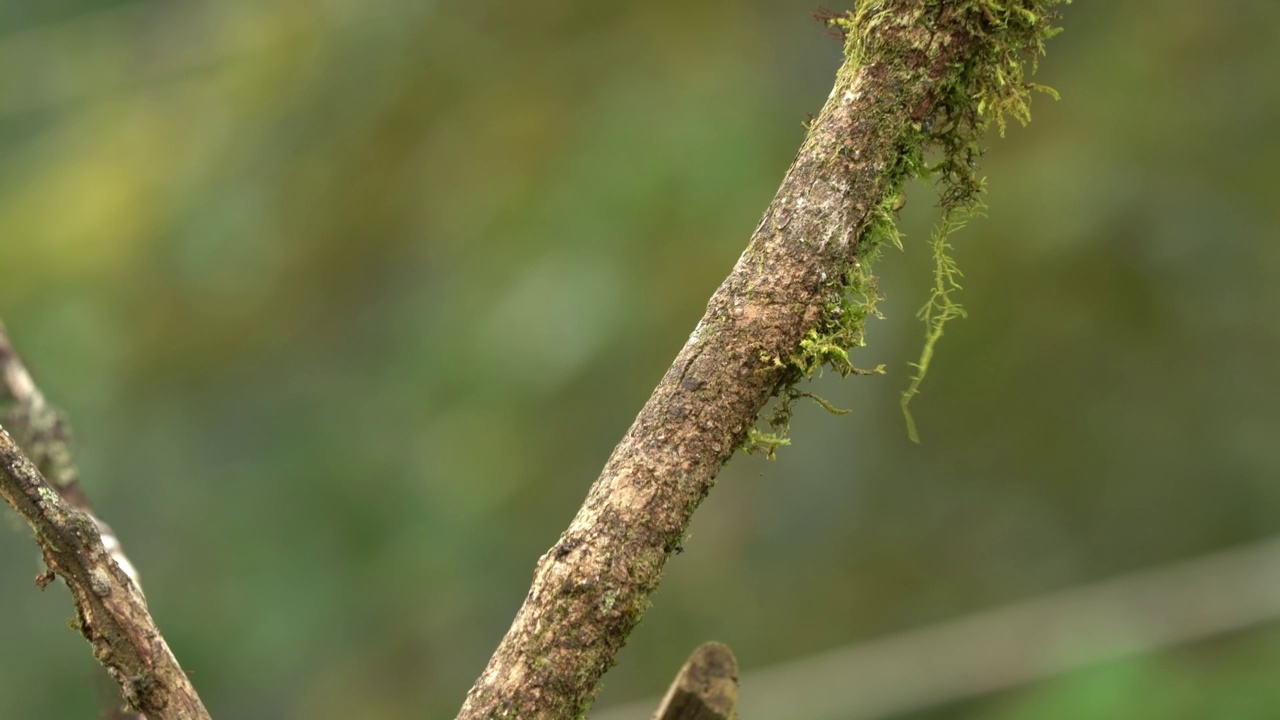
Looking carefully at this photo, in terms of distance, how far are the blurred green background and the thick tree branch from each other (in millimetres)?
3463

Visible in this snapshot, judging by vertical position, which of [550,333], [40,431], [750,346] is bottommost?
[750,346]

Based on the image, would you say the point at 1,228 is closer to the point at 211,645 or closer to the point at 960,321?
the point at 211,645

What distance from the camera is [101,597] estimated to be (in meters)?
1.14

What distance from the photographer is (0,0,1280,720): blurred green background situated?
473cm

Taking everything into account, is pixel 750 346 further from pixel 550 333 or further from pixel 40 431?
pixel 550 333

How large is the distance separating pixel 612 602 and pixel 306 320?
5448 millimetres

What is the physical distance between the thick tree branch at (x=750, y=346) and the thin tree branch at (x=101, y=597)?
27 centimetres

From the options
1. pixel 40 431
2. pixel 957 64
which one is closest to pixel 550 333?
pixel 40 431

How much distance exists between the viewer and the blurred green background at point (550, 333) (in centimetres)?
473

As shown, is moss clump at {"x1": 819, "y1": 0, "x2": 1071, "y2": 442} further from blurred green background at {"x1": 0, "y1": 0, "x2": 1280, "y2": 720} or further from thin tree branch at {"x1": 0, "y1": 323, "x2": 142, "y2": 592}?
blurred green background at {"x1": 0, "y1": 0, "x2": 1280, "y2": 720}

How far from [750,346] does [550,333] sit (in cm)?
396

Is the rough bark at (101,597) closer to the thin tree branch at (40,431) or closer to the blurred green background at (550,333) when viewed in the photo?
the thin tree branch at (40,431)

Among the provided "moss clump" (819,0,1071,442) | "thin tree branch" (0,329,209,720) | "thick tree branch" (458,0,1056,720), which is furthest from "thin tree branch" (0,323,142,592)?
"moss clump" (819,0,1071,442)

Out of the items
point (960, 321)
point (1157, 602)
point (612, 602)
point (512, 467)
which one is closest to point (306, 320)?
point (512, 467)
